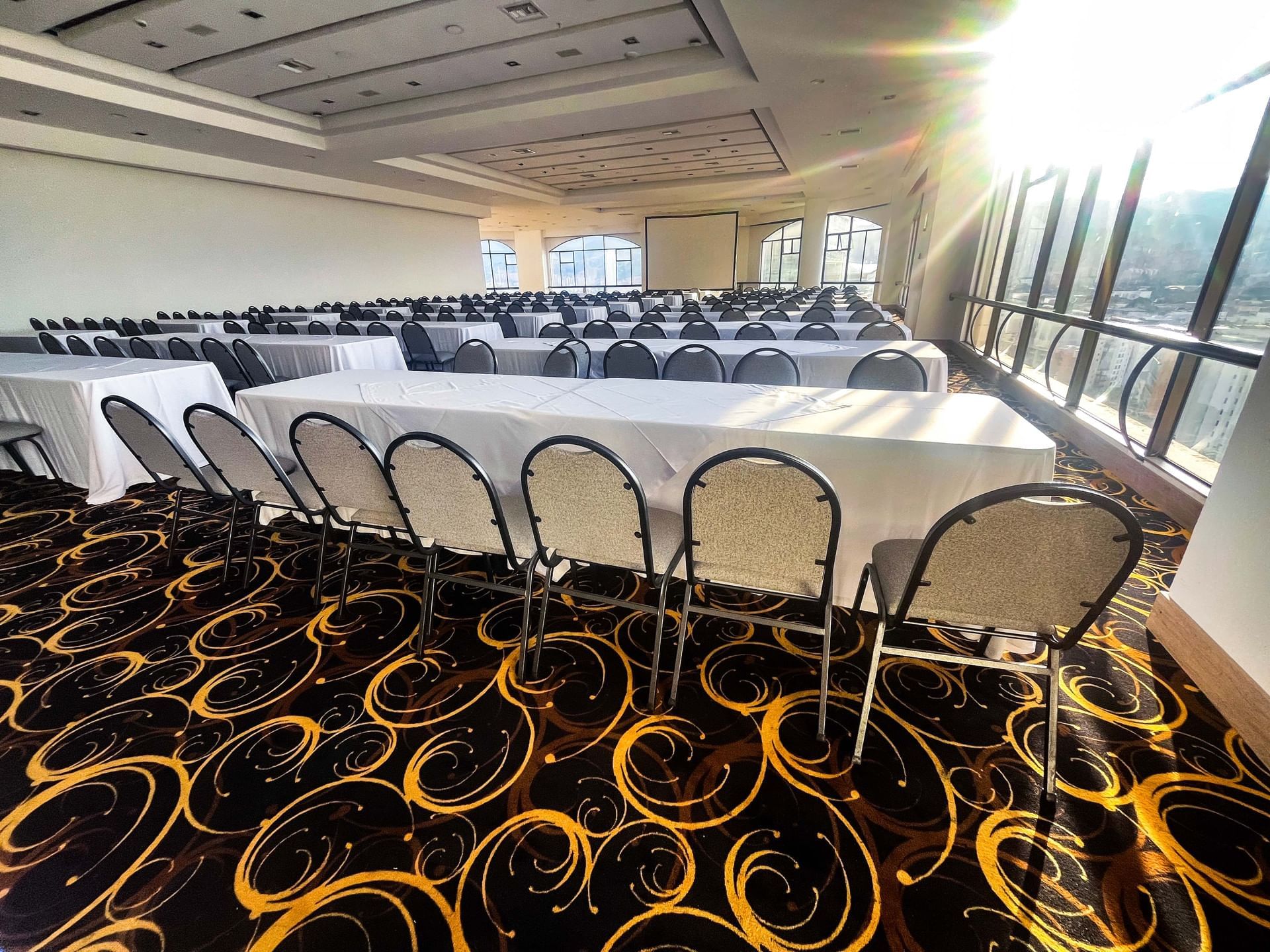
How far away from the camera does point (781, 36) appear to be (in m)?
5.29

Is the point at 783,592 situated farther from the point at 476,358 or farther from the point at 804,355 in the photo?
the point at 476,358

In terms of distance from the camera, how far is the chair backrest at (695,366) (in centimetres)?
380

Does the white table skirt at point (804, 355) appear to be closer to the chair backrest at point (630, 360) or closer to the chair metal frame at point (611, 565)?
the chair backrest at point (630, 360)

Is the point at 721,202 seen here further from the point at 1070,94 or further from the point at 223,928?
the point at 223,928

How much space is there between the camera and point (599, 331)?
5969mm

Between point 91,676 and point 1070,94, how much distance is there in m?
8.74

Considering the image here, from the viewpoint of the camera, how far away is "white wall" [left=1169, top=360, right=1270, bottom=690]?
1580mm

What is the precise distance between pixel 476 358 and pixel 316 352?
1.83m

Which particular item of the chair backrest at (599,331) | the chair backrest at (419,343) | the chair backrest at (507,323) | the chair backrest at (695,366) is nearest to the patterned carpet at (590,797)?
the chair backrest at (695,366)

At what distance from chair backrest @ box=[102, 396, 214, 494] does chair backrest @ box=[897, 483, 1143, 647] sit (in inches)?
117

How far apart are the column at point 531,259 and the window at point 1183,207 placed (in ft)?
78.4

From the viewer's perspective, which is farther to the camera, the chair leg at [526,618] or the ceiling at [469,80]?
the ceiling at [469,80]

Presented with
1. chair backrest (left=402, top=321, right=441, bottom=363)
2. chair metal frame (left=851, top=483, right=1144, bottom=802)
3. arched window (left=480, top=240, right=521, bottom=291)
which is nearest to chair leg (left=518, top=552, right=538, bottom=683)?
chair metal frame (left=851, top=483, right=1144, bottom=802)

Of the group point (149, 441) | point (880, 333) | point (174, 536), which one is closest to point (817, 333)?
point (880, 333)
